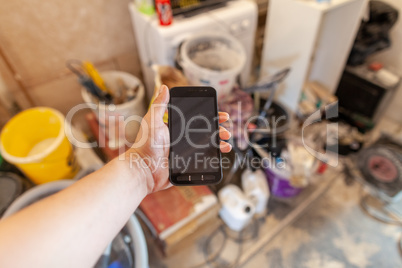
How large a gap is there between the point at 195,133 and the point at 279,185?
683mm

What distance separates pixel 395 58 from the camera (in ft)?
4.59

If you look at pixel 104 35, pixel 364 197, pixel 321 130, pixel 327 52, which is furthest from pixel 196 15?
pixel 364 197

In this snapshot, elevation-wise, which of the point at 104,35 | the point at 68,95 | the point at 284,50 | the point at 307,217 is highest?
the point at 104,35

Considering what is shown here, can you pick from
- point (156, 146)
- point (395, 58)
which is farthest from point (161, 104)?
point (395, 58)

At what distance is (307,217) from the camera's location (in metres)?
1.17

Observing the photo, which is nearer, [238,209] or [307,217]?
[238,209]

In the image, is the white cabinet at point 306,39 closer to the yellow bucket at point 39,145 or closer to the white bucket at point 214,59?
the white bucket at point 214,59

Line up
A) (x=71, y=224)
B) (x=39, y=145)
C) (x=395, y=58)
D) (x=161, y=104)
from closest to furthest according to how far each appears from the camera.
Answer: (x=71, y=224) < (x=161, y=104) < (x=39, y=145) < (x=395, y=58)

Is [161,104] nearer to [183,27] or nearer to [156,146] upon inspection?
[156,146]

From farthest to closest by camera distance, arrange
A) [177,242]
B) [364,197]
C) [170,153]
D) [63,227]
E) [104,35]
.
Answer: [364,197], [104,35], [177,242], [170,153], [63,227]

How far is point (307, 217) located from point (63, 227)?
1069 mm

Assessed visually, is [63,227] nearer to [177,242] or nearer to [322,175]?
[177,242]

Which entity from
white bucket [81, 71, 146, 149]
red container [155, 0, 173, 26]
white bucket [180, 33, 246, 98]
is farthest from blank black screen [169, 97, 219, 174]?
red container [155, 0, 173, 26]

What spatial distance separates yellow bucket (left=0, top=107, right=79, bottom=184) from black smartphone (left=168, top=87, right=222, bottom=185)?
1.80ft
